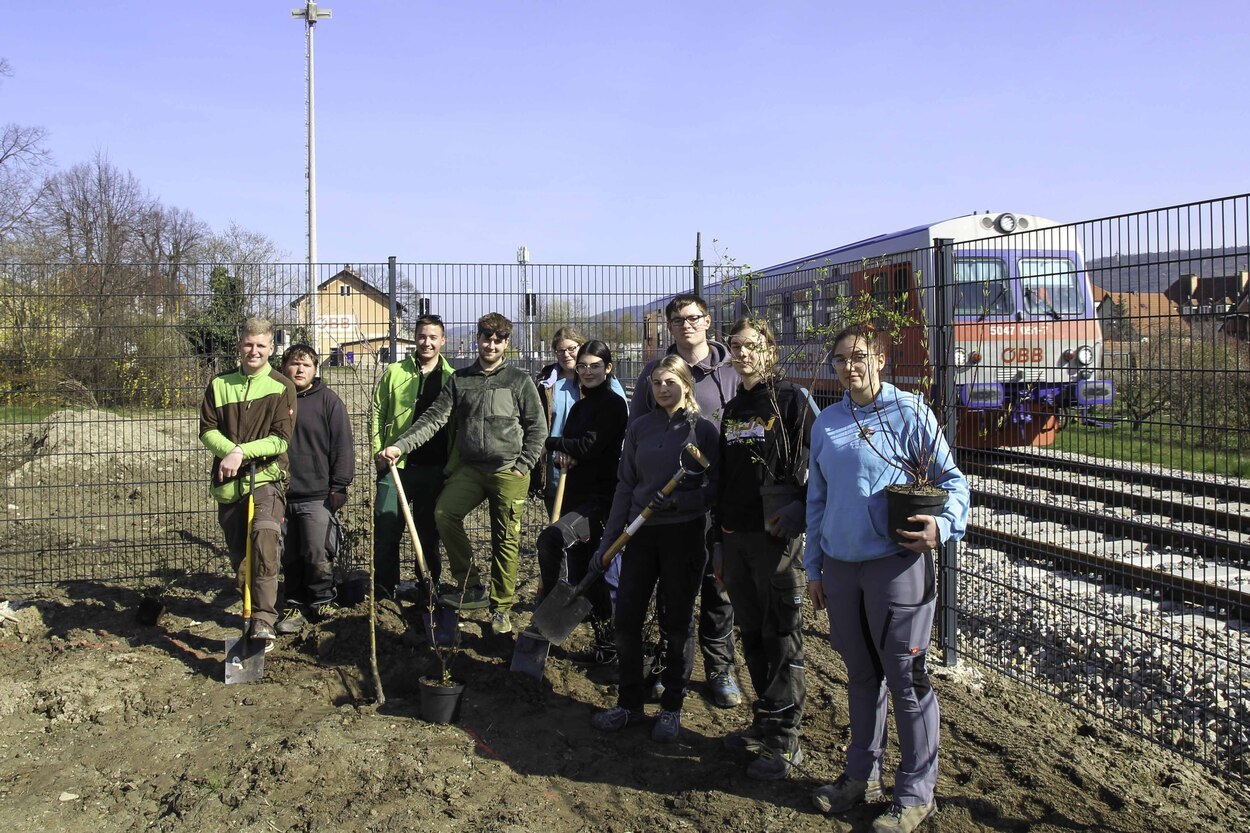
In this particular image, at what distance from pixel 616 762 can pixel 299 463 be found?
9.95 ft

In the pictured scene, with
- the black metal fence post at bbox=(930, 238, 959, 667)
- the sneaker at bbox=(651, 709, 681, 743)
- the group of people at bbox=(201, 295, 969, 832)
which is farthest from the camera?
the black metal fence post at bbox=(930, 238, 959, 667)

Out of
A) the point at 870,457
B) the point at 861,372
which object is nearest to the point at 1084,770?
the point at 870,457

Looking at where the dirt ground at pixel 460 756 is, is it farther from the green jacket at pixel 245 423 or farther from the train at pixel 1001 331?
the train at pixel 1001 331

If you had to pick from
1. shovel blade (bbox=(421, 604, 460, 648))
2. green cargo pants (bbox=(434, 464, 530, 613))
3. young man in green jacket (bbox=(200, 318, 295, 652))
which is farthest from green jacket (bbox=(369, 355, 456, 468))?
shovel blade (bbox=(421, 604, 460, 648))

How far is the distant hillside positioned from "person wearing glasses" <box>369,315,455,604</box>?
405 cm

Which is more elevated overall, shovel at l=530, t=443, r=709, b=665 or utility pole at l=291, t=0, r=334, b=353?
utility pole at l=291, t=0, r=334, b=353

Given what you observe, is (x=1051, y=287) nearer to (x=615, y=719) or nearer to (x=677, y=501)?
(x=677, y=501)

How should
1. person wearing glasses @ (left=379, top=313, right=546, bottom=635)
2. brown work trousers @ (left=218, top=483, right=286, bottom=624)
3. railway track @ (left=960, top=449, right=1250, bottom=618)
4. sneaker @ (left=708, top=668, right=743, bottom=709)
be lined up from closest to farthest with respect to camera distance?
railway track @ (left=960, top=449, right=1250, bottom=618)
sneaker @ (left=708, top=668, right=743, bottom=709)
brown work trousers @ (left=218, top=483, right=286, bottom=624)
person wearing glasses @ (left=379, top=313, right=546, bottom=635)

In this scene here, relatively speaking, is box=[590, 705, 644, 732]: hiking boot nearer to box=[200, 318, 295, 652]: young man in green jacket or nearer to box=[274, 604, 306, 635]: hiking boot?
box=[200, 318, 295, 652]: young man in green jacket

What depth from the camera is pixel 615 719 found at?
15.2ft

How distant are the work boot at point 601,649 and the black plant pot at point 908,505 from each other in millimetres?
2484

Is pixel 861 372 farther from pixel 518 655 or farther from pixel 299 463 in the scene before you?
pixel 299 463

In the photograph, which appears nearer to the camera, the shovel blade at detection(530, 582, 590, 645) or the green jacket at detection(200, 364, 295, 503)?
the shovel blade at detection(530, 582, 590, 645)

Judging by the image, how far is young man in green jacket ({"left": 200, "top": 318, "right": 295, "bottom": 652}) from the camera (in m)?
5.57
